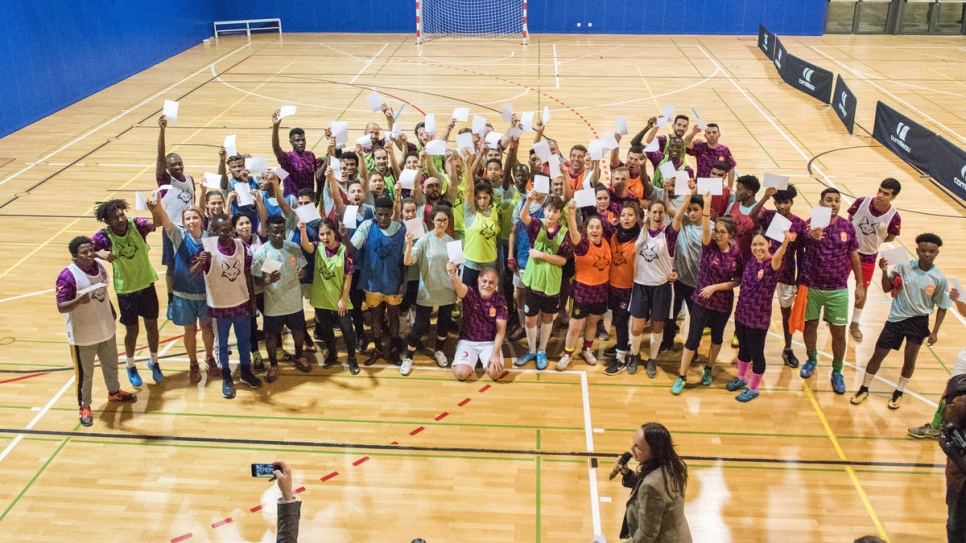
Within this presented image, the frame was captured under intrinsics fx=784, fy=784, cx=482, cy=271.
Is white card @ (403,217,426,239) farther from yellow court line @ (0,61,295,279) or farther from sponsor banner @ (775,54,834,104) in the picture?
sponsor banner @ (775,54,834,104)

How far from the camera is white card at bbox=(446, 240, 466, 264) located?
712 centimetres

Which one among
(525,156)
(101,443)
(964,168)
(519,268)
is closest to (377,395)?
(519,268)

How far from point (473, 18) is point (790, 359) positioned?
22.1 metres

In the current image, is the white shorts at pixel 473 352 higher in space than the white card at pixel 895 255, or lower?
lower

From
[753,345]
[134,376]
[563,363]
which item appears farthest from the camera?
[563,363]

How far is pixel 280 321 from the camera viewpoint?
762 cm

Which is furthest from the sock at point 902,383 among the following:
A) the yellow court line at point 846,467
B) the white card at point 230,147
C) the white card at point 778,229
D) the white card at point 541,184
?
the white card at point 230,147

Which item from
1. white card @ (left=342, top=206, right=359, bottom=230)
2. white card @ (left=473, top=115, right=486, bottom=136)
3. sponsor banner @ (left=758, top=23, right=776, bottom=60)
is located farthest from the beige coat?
sponsor banner @ (left=758, top=23, right=776, bottom=60)

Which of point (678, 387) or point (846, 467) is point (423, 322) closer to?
point (678, 387)

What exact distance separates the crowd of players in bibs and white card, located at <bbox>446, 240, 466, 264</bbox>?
3 centimetres

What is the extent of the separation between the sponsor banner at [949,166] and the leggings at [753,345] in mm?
7811

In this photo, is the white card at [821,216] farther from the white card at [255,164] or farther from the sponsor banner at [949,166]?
the sponsor banner at [949,166]

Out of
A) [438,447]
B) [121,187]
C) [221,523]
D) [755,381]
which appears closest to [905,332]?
[755,381]

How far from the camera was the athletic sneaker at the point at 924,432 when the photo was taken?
695 centimetres
